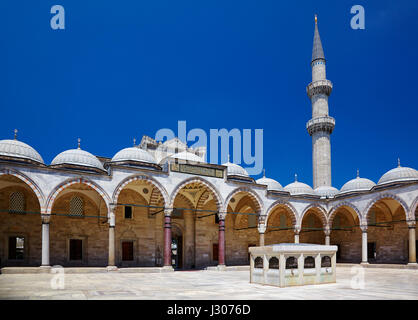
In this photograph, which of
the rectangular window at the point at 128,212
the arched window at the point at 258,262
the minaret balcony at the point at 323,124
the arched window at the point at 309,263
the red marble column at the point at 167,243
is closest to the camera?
the arched window at the point at 309,263

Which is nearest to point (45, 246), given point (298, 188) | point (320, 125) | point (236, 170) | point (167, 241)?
point (167, 241)

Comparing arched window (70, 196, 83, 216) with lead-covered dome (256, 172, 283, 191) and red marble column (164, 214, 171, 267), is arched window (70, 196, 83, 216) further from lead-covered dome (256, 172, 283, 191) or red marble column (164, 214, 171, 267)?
lead-covered dome (256, 172, 283, 191)

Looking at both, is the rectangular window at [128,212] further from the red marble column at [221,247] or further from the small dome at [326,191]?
the small dome at [326,191]

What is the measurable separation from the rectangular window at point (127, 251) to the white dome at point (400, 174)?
16518mm

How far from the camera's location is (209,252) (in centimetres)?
2428

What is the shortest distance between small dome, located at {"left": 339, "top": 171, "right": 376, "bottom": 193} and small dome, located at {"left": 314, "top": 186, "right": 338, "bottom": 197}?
127 centimetres

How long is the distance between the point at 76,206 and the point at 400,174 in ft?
64.6

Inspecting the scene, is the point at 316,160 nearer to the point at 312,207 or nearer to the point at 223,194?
the point at 312,207

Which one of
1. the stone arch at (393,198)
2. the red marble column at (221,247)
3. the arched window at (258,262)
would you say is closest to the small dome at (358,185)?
the stone arch at (393,198)

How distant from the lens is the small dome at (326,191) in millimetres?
27886

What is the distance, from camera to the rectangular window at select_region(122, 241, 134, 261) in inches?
853
